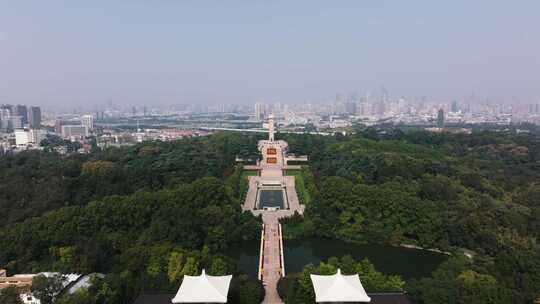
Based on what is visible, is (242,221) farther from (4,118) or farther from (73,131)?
(4,118)

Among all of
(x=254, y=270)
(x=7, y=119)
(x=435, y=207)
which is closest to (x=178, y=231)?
(x=254, y=270)

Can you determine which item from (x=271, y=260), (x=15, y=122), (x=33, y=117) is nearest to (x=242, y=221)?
(x=271, y=260)

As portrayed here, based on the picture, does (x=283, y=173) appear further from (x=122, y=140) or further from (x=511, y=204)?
(x=122, y=140)

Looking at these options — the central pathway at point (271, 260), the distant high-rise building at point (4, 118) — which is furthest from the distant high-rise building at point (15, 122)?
the central pathway at point (271, 260)

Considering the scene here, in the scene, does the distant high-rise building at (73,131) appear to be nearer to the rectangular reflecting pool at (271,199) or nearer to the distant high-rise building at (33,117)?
the distant high-rise building at (33,117)

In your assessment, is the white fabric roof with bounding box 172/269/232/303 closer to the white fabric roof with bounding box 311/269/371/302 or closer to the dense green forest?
the dense green forest

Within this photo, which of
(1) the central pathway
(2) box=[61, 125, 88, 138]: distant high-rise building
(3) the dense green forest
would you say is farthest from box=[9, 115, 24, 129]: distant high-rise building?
(1) the central pathway
